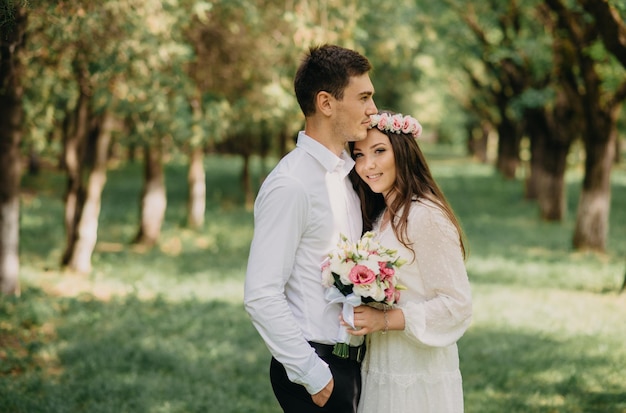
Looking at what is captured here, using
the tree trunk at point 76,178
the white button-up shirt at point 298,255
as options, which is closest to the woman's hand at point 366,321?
the white button-up shirt at point 298,255

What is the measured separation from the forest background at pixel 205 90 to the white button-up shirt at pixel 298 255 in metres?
2.05

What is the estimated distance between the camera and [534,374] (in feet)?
24.0

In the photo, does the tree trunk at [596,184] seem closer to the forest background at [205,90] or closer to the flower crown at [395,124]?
the forest background at [205,90]

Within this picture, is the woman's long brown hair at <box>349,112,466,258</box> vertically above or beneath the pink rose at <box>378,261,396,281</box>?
above

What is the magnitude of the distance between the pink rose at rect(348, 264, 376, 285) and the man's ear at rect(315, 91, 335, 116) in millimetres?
777

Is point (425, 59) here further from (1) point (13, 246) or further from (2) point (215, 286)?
(1) point (13, 246)

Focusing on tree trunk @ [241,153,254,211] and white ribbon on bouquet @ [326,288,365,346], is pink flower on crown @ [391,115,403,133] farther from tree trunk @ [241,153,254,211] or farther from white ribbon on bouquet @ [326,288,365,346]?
tree trunk @ [241,153,254,211]

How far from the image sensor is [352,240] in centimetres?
359

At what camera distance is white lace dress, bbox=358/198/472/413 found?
11.6ft

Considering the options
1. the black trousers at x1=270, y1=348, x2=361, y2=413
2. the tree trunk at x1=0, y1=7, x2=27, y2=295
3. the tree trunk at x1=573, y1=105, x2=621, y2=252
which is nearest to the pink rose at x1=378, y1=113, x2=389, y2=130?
the black trousers at x1=270, y1=348, x2=361, y2=413

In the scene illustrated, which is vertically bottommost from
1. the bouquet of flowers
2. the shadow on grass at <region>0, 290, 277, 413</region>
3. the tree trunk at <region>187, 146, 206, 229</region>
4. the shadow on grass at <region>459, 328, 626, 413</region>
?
the shadow on grass at <region>0, 290, 277, 413</region>

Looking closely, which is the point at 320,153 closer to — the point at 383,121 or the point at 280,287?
the point at 383,121

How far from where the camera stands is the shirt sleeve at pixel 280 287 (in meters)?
3.16

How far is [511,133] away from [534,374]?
26.6 metres
